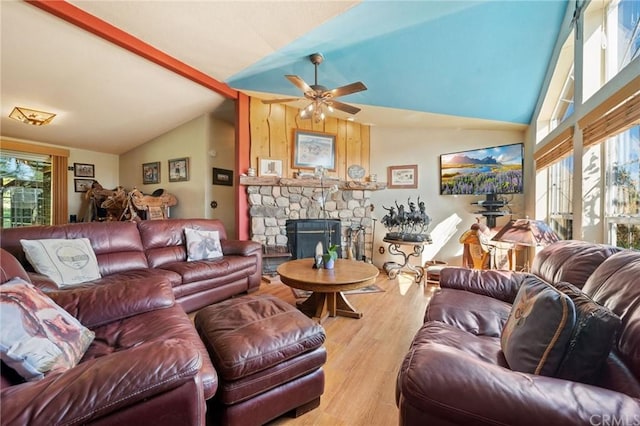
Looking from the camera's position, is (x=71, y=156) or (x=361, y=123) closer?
(x=361, y=123)

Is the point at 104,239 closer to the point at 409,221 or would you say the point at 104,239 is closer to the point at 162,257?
the point at 162,257

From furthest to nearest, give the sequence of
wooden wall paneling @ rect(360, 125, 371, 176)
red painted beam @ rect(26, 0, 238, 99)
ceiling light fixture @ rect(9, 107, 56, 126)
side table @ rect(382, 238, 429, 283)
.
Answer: wooden wall paneling @ rect(360, 125, 371, 176), side table @ rect(382, 238, 429, 283), ceiling light fixture @ rect(9, 107, 56, 126), red painted beam @ rect(26, 0, 238, 99)

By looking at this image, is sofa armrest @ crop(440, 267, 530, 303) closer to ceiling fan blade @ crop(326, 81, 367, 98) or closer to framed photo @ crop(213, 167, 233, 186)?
ceiling fan blade @ crop(326, 81, 367, 98)

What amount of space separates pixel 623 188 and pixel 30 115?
20.4 ft

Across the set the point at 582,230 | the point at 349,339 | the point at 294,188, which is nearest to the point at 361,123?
the point at 294,188

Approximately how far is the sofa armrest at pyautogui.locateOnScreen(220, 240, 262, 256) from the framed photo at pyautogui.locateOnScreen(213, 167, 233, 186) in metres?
1.89

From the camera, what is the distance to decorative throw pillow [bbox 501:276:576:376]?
87 cm

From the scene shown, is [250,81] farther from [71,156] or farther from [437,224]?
[71,156]

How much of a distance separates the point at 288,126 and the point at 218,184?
169cm

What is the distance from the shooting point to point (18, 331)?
0.91 meters

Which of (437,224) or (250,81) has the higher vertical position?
(250,81)

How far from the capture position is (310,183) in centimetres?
431

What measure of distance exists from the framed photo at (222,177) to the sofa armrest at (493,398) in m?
4.67

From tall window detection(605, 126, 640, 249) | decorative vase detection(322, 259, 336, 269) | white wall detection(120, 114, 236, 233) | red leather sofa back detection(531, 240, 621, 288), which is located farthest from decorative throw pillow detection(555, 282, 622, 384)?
white wall detection(120, 114, 236, 233)
